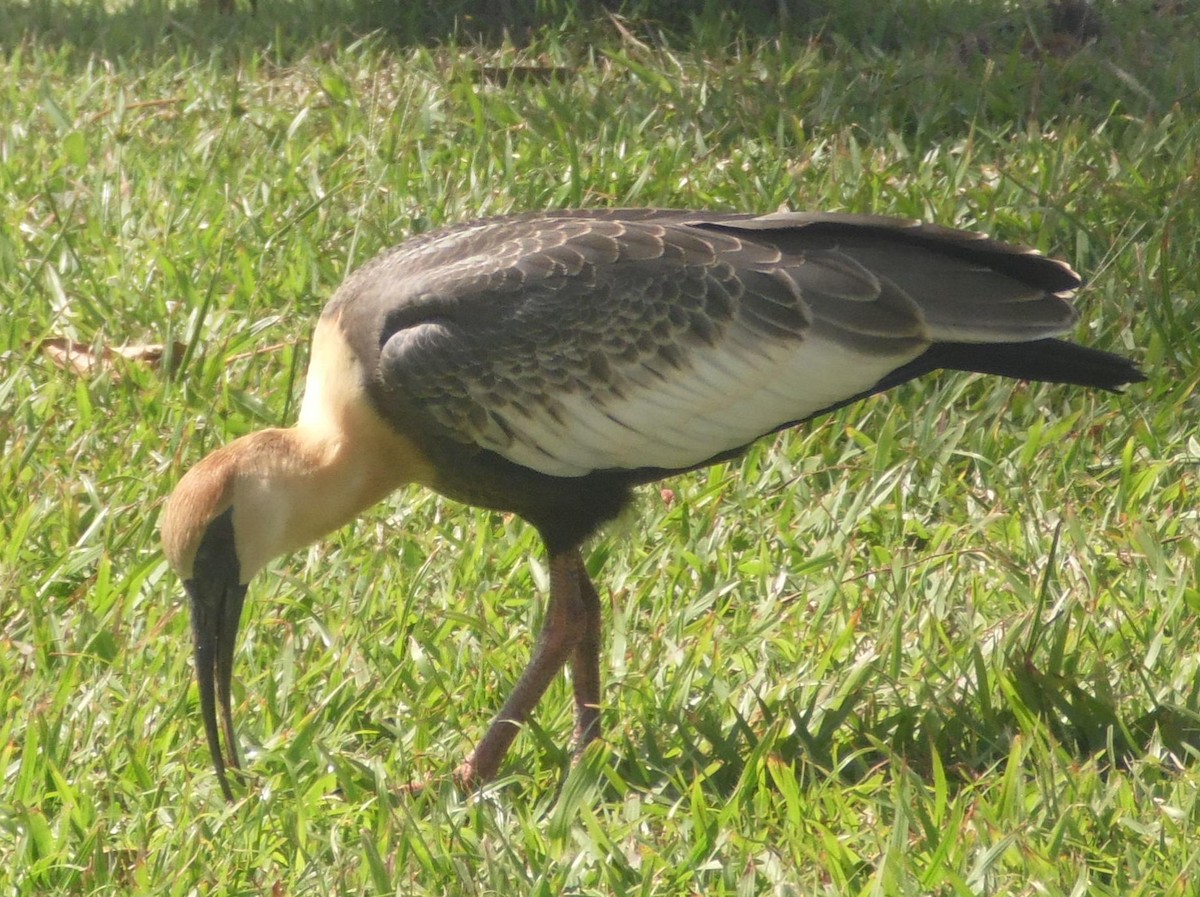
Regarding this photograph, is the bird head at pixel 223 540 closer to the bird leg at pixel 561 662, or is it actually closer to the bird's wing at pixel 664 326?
the bird's wing at pixel 664 326

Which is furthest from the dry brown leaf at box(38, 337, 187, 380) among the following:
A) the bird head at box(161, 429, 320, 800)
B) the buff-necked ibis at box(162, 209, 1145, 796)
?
the bird head at box(161, 429, 320, 800)

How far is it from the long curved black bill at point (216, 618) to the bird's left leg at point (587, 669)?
2.55 ft

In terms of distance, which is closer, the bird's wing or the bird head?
the bird head

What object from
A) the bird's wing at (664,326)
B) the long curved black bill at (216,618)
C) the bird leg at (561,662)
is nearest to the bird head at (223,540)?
the long curved black bill at (216,618)

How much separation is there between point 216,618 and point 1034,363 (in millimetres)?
1949

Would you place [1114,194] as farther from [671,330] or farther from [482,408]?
[482,408]

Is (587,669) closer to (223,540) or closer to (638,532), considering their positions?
(638,532)

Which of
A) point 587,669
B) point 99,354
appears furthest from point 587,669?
point 99,354

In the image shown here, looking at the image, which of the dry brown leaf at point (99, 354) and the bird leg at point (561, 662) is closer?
the bird leg at point (561, 662)

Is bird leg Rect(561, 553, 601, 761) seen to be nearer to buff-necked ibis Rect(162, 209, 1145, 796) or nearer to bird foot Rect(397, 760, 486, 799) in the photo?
buff-necked ibis Rect(162, 209, 1145, 796)

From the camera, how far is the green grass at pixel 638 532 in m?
3.41

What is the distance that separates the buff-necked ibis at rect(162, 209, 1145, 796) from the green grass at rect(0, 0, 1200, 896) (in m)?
0.28

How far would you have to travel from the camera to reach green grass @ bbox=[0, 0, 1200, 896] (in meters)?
3.41

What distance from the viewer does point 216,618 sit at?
12.2 ft
